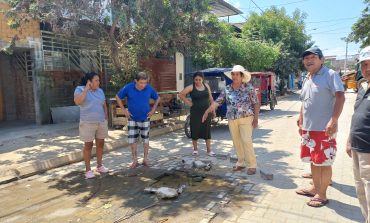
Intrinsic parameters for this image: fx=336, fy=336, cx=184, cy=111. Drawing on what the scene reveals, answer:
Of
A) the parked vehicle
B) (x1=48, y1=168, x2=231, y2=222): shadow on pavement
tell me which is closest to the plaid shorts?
(x1=48, y1=168, x2=231, y2=222): shadow on pavement

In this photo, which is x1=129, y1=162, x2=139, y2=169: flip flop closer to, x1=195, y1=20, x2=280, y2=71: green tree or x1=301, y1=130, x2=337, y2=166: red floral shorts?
x1=301, y1=130, x2=337, y2=166: red floral shorts

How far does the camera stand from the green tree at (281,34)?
2584 centimetres

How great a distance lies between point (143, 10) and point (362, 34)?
22.5m

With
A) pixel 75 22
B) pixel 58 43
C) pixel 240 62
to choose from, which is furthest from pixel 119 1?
pixel 240 62

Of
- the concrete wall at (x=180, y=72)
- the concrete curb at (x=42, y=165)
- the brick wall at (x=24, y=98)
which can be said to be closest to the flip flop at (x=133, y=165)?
the concrete curb at (x=42, y=165)

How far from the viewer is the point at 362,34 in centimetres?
2533

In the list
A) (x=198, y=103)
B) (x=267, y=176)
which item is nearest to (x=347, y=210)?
(x=267, y=176)

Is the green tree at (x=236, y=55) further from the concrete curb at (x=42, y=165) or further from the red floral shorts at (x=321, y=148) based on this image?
the red floral shorts at (x=321, y=148)

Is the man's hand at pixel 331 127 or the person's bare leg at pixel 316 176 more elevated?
the man's hand at pixel 331 127

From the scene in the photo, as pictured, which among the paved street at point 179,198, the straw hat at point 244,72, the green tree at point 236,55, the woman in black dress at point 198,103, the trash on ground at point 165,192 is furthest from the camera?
the green tree at point 236,55

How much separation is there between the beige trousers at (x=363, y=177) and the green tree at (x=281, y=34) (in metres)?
22.5

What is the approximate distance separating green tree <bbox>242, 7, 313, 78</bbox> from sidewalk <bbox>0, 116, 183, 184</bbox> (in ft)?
56.1

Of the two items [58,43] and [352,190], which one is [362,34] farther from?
[352,190]

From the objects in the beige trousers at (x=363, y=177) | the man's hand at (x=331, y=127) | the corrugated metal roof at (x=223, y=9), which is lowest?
the beige trousers at (x=363, y=177)
